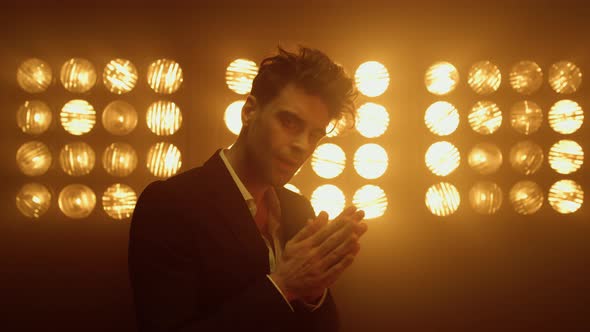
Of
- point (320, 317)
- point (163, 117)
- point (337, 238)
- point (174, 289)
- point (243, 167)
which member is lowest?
point (320, 317)

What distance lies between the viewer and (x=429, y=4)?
46.1 inches

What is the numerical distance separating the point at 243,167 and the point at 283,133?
13 centimetres

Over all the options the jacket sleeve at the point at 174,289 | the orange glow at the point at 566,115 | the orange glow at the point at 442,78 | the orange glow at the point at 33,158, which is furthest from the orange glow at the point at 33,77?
the orange glow at the point at 566,115

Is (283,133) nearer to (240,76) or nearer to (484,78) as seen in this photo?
(240,76)

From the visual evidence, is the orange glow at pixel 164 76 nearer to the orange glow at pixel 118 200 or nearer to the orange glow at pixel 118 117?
the orange glow at pixel 118 117

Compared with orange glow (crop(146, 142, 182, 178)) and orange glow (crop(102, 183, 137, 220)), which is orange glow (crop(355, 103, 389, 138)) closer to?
orange glow (crop(146, 142, 182, 178))

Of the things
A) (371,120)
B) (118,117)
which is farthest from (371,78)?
(118,117)

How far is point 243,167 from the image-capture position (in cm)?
83

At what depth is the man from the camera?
2.11 ft

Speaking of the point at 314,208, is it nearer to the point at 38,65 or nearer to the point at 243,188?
the point at 243,188

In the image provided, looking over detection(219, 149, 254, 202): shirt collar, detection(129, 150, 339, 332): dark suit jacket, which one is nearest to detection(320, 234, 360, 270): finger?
detection(129, 150, 339, 332): dark suit jacket

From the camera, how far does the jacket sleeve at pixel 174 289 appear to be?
2.07ft

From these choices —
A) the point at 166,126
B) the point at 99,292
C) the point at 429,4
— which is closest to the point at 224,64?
the point at 166,126

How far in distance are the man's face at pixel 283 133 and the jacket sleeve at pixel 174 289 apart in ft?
0.69
